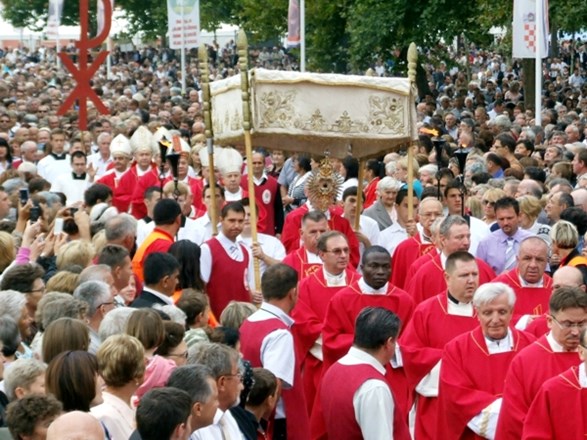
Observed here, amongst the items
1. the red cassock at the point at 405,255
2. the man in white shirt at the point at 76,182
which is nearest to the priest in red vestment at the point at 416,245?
the red cassock at the point at 405,255

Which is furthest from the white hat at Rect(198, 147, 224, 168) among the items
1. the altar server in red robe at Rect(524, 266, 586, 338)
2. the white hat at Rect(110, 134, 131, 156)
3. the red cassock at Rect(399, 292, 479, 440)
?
→ the altar server in red robe at Rect(524, 266, 586, 338)

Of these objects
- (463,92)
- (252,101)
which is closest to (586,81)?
(463,92)

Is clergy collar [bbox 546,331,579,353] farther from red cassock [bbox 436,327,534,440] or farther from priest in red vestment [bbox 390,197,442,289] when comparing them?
priest in red vestment [bbox 390,197,442,289]

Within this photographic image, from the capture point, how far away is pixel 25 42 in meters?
89.1

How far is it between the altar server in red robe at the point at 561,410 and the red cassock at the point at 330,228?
4.95m

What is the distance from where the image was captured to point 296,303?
10227mm

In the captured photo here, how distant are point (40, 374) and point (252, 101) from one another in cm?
511

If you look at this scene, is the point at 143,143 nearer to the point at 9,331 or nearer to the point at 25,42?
the point at 9,331

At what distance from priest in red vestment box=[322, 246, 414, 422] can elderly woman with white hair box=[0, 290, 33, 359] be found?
2.45 m

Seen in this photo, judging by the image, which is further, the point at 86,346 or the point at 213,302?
the point at 213,302

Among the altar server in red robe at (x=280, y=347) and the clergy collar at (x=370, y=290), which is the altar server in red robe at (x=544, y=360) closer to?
the altar server in red robe at (x=280, y=347)

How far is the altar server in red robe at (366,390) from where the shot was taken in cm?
781

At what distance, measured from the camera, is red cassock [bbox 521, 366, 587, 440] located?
787 cm

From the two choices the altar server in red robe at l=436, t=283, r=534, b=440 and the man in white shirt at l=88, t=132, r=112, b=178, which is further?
the man in white shirt at l=88, t=132, r=112, b=178
